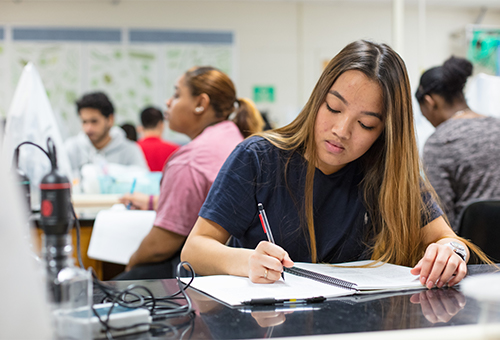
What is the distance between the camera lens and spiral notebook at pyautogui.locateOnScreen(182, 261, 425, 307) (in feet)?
2.62

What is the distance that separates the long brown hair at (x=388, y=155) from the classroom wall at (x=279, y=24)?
462cm

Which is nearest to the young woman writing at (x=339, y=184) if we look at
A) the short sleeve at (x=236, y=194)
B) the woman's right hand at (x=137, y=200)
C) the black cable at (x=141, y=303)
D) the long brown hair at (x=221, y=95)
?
the short sleeve at (x=236, y=194)

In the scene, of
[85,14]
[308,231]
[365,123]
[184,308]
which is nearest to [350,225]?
[308,231]

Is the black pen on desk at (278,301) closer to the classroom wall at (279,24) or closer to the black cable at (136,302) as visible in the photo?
the black cable at (136,302)

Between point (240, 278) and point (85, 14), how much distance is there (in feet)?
18.1

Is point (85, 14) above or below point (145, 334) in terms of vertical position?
above

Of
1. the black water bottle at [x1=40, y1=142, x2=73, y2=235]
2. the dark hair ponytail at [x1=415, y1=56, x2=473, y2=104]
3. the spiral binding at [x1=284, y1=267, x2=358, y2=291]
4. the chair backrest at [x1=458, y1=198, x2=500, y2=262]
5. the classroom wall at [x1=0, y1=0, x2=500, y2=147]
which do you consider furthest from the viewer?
the classroom wall at [x1=0, y1=0, x2=500, y2=147]

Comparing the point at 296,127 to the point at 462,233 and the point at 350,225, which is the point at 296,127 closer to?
the point at 350,225

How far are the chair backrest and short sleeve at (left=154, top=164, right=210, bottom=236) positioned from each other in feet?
2.72

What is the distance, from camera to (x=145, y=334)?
0.63 meters

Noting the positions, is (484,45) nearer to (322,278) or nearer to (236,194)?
Answer: (236,194)

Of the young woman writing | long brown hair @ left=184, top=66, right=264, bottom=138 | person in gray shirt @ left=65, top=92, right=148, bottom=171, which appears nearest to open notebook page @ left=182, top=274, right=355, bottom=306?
the young woman writing

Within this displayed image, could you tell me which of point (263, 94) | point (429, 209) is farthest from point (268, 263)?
point (263, 94)

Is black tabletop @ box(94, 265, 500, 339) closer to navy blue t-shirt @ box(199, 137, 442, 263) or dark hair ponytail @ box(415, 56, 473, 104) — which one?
navy blue t-shirt @ box(199, 137, 442, 263)
